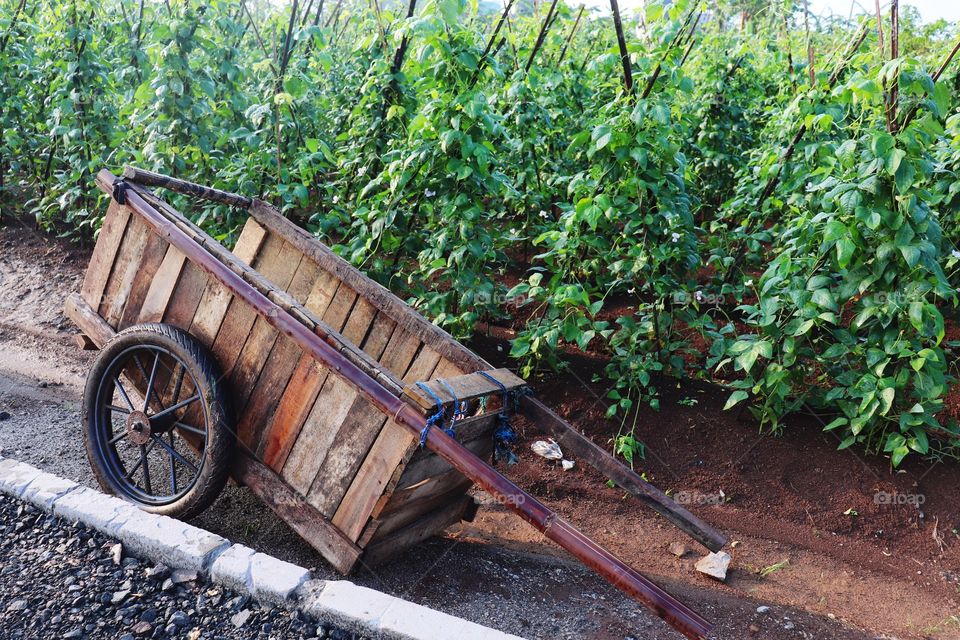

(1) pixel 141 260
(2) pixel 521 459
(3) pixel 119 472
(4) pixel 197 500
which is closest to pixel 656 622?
(2) pixel 521 459

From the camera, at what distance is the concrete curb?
2016mm

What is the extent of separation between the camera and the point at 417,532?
111 inches

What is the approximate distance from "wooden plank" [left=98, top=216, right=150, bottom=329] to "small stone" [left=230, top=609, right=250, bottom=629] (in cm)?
162

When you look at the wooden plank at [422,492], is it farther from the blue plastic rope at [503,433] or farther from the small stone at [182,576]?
the small stone at [182,576]

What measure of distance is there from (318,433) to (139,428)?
83 centimetres

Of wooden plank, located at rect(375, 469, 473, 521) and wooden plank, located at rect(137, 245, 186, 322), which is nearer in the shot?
wooden plank, located at rect(375, 469, 473, 521)

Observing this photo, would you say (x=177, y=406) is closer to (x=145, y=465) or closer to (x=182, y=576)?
(x=145, y=465)

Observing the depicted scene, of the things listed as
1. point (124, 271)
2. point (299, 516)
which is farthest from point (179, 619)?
point (124, 271)

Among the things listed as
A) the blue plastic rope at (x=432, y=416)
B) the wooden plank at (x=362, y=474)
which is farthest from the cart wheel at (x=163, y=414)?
the blue plastic rope at (x=432, y=416)

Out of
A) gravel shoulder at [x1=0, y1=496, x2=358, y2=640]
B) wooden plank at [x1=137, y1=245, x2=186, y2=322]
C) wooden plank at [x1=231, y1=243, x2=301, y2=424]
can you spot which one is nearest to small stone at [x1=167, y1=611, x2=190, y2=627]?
gravel shoulder at [x1=0, y1=496, x2=358, y2=640]

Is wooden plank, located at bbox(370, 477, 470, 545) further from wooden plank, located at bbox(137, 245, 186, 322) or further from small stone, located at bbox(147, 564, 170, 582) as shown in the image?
wooden plank, located at bbox(137, 245, 186, 322)

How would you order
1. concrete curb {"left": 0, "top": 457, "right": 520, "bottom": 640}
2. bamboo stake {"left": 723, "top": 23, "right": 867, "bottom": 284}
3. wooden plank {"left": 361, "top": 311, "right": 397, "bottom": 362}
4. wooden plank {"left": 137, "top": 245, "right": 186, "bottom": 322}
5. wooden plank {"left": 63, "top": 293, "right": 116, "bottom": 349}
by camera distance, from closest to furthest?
concrete curb {"left": 0, "top": 457, "right": 520, "bottom": 640} → wooden plank {"left": 137, "top": 245, "right": 186, "bottom": 322} → wooden plank {"left": 63, "top": 293, "right": 116, "bottom": 349} → wooden plank {"left": 361, "top": 311, "right": 397, "bottom": 362} → bamboo stake {"left": 723, "top": 23, "right": 867, "bottom": 284}

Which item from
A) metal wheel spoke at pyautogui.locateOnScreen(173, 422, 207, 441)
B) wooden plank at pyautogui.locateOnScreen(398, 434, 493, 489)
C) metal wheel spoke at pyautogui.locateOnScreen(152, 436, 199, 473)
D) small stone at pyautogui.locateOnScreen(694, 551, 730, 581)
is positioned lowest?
metal wheel spoke at pyautogui.locateOnScreen(152, 436, 199, 473)

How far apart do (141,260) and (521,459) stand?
2089 mm
